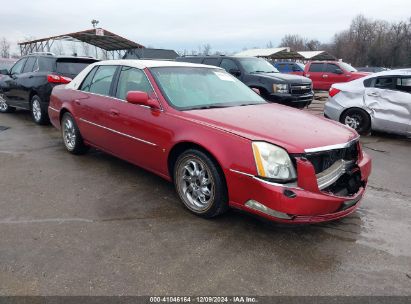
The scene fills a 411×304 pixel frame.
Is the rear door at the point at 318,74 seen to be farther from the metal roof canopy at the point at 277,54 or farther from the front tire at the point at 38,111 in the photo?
the metal roof canopy at the point at 277,54

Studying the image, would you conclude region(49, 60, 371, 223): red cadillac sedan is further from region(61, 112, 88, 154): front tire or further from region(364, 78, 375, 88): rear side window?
region(364, 78, 375, 88): rear side window

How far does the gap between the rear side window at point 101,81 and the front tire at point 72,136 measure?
0.61 m

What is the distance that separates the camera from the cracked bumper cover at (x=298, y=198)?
10.1 feet

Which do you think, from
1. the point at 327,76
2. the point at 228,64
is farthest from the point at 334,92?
the point at 327,76

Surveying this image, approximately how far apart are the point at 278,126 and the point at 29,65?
7.50 metres

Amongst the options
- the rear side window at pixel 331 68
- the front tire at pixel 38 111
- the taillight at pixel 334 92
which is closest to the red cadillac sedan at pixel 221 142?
the front tire at pixel 38 111

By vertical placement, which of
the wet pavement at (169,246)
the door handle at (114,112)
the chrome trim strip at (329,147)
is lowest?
the wet pavement at (169,246)

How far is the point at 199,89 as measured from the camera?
4.54 metres

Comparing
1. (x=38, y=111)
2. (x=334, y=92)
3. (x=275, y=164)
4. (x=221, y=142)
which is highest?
(x=334, y=92)

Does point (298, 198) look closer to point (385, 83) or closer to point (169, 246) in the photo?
point (169, 246)

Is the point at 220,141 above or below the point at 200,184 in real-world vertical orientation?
above

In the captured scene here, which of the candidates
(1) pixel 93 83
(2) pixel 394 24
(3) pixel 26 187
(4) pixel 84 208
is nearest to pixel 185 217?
(4) pixel 84 208

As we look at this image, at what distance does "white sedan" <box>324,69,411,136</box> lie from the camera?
7395 millimetres

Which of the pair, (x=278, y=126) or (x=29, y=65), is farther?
(x=29, y=65)
